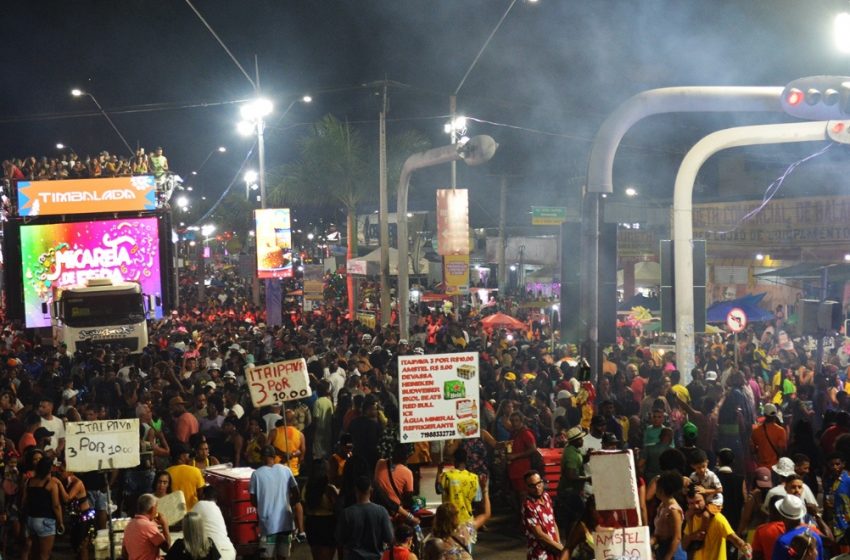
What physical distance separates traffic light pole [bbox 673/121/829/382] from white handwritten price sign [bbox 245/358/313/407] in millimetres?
6961

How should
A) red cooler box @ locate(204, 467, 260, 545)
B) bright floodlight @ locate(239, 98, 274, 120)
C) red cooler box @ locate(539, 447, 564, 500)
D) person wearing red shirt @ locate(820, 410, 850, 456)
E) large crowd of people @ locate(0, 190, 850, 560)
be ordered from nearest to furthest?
large crowd of people @ locate(0, 190, 850, 560)
red cooler box @ locate(204, 467, 260, 545)
person wearing red shirt @ locate(820, 410, 850, 456)
red cooler box @ locate(539, 447, 564, 500)
bright floodlight @ locate(239, 98, 274, 120)

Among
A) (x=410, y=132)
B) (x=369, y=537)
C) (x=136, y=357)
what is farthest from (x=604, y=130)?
(x=410, y=132)

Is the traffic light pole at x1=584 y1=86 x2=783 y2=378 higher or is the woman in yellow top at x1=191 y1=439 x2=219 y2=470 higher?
the traffic light pole at x1=584 y1=86 x2=783 y2=378

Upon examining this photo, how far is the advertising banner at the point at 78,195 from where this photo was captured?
3191cm

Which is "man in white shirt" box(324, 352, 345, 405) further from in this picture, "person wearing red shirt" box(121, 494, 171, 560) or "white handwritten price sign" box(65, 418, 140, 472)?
"person wearing red shirt" box(121, 494, 171, 560)

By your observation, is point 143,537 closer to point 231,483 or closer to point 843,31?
point 231,483

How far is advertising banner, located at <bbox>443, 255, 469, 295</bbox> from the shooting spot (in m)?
27.2

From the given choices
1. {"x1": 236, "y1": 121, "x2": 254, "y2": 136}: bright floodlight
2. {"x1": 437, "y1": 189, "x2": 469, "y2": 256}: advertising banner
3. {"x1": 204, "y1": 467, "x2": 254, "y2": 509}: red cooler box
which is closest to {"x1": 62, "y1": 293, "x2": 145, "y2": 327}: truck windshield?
{"x1": 236, "y1": 121, "x2": 254, "y2": 136}: bright floodlight

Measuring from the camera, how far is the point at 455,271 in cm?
2730

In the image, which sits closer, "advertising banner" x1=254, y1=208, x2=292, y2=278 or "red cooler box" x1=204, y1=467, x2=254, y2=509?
"red cooler box" x1=204, y1=467, x2=254, y2=509

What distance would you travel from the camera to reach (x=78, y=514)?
10922mm

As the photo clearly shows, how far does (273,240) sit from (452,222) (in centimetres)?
681

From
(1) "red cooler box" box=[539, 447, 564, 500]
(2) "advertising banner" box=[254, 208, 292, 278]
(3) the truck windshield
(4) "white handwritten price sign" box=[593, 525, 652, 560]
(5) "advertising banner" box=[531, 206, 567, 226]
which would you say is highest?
(5) "advertising banner" box=[531, 206, 567, 226]

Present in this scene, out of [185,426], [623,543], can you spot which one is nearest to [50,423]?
[185,426]
